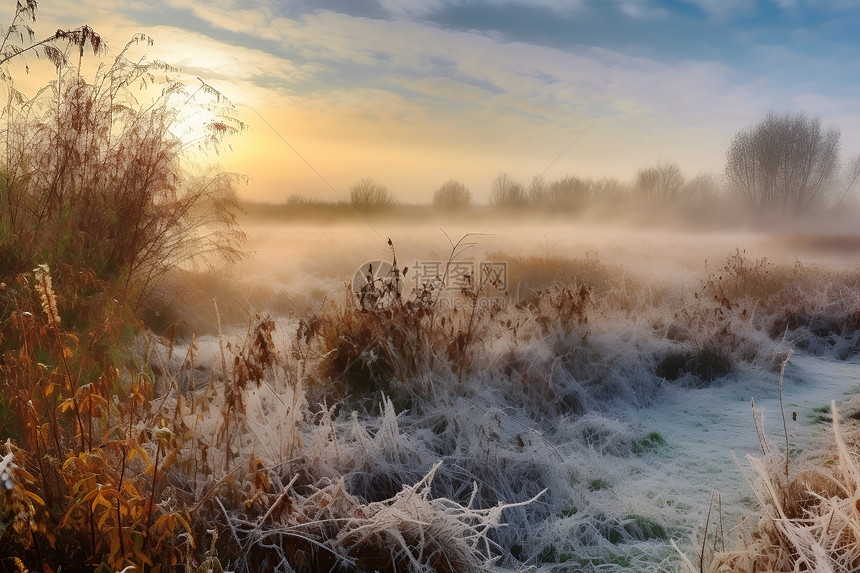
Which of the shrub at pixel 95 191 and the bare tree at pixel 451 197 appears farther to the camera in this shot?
the bare tree at pixel 451 197

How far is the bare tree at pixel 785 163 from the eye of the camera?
36.2m

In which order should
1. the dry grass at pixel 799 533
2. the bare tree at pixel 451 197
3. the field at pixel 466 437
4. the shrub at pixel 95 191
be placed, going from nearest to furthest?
the dry grass at pixel 799 533 < the field at pixel 466 437 < the shrub at pixel 95 191 < the bare tree at pixel 451 197

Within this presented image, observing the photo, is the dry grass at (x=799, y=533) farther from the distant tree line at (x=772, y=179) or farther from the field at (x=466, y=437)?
the distant tree line at (x=772, y=179)

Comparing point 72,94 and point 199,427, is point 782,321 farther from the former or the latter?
point 72,94

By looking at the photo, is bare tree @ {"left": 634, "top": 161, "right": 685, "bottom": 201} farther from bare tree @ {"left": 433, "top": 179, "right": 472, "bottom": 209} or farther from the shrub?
the shrub

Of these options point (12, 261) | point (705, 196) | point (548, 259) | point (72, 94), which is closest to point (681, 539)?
point (12, 261)

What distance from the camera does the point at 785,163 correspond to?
3741cm

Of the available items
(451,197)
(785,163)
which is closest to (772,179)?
(785,163)

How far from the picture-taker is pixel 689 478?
4.09m

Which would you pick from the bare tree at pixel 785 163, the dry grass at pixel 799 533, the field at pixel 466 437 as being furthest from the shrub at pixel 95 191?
the bare tree at pixel 785 163

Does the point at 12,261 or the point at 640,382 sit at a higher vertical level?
the point at 12,261

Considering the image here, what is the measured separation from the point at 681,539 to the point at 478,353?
2.40 metres

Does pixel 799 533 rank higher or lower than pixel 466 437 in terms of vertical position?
higher

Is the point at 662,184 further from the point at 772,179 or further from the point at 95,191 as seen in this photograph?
the point at 95,191
